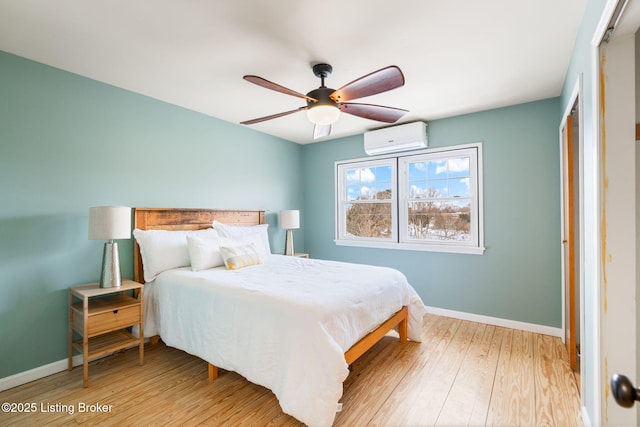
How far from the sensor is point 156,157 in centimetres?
323

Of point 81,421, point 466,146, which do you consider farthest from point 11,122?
point 466,146

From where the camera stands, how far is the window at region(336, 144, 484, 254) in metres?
3.75

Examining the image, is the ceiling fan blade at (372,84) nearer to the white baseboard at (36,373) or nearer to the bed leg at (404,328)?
the bed leg at (404,328)

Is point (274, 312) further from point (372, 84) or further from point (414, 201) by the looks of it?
point (414, 201)

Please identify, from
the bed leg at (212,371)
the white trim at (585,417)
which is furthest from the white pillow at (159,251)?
the white trim at (585,417)

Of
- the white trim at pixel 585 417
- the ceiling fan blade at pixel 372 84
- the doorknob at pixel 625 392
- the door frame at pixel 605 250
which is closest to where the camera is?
the doorknob at pixel 625 392

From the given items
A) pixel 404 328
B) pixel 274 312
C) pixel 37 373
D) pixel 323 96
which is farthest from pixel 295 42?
pixel 37 373

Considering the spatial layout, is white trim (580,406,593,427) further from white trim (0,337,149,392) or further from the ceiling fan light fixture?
A: white trim (0,337,149,392)

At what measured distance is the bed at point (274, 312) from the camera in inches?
70.6

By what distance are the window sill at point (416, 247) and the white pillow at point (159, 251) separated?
2.48m

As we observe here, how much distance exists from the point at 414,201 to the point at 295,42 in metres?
2.75

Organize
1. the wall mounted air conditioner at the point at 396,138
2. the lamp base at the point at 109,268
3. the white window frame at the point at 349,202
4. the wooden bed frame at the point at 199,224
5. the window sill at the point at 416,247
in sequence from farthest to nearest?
the white window frame at the point at 349,202
the wall mounted air conditioner at the point at 396,138
the window sill at the point at 416,247
the lamp base at the point at 109,268
the wooden bed frame at the point at 199,224

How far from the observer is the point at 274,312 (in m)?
1.98

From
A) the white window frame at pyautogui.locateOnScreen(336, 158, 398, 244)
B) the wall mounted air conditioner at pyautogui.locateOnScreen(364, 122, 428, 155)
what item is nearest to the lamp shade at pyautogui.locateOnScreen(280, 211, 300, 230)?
the white window frame at pyautogui.locateOnScreen(336, 158, 398, 244)
